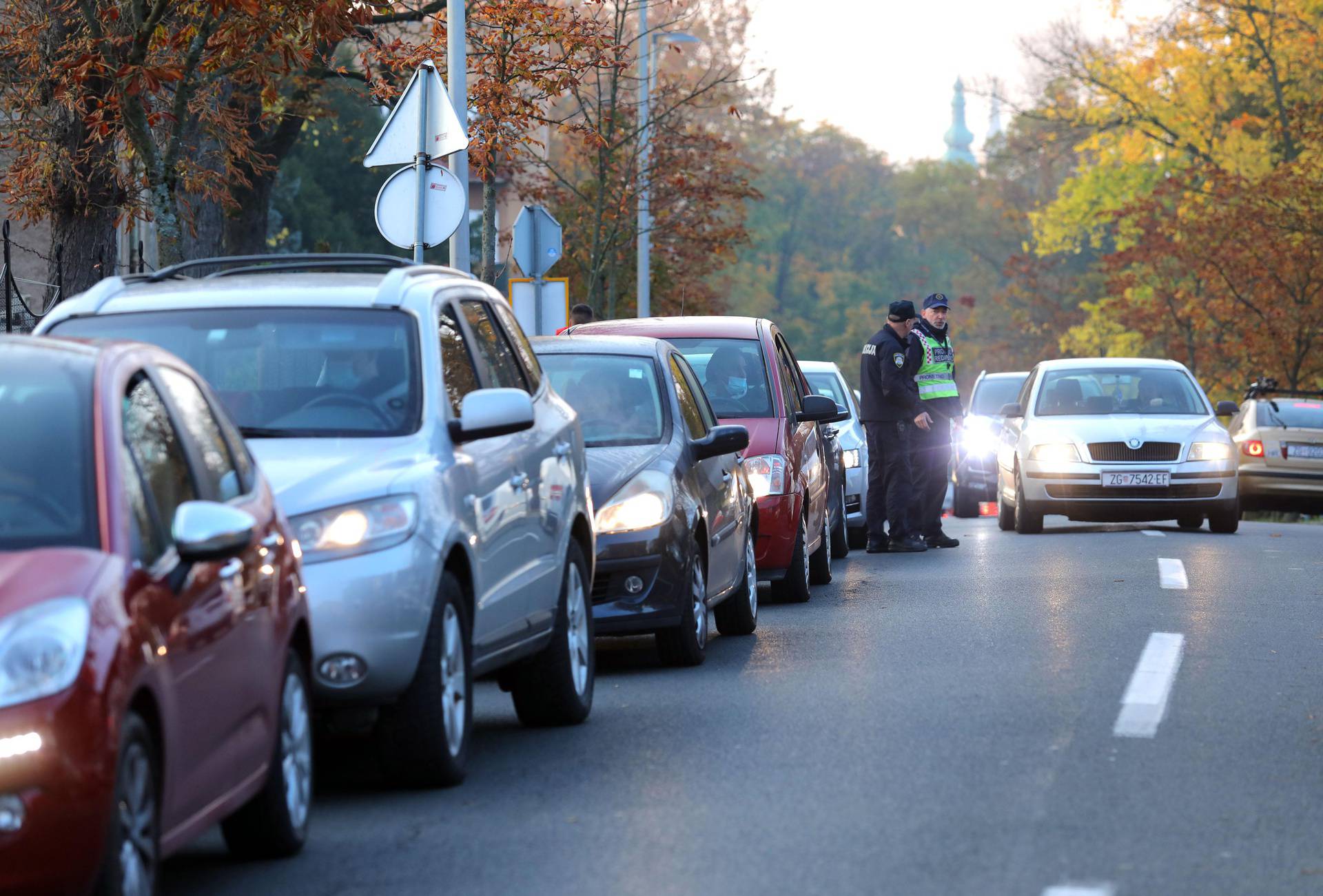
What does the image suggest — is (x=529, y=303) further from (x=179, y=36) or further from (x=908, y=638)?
(x=908, y=638)

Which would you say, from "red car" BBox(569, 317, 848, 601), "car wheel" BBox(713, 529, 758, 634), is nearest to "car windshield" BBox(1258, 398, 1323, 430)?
"red car" BBox(569, 317, 848, 601)

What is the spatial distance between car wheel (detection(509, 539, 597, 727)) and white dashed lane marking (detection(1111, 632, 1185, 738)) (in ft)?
6.66

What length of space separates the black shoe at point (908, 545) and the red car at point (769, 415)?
350 centimetres

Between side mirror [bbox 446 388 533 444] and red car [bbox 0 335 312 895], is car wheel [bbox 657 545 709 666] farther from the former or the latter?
red car [bbox 0 335 312 895]

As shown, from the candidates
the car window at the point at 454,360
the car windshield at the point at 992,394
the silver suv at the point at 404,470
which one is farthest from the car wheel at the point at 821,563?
the car windshield at the point at 992,394

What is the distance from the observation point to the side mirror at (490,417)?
24.8 feet

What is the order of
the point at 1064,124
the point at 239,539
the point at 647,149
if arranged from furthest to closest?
the point at 1064,124 < the point at 647,149 < the point at 239,539

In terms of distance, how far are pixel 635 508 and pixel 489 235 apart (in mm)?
11630

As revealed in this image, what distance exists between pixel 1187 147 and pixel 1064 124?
22.4ft

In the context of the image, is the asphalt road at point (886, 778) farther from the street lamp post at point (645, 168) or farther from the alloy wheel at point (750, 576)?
the street lamp post at point (645, 168)

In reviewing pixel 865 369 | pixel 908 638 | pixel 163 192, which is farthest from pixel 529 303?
pixel 908 638

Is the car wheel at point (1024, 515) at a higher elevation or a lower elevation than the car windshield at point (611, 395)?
lower

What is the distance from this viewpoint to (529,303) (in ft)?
71.9

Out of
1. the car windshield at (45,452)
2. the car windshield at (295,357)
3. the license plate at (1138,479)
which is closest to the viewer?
the car windshield at (45,452)
